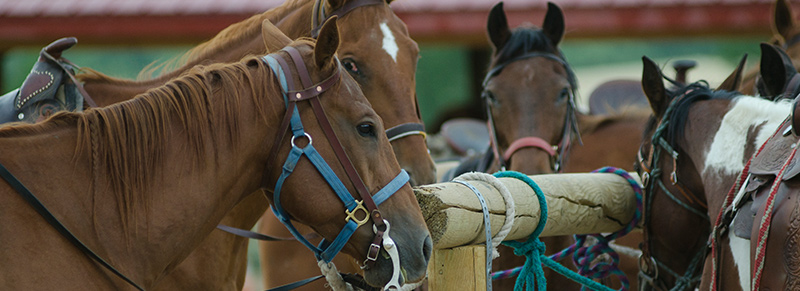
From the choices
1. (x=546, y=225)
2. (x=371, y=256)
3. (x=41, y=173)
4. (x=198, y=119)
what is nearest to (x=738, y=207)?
(x=546, y=225)

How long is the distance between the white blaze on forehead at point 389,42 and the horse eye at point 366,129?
88 centimetres

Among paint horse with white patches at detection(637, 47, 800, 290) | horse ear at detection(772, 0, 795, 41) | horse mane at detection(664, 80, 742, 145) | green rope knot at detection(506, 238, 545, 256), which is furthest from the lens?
horse ear at detection(772, 0, 795, 41)

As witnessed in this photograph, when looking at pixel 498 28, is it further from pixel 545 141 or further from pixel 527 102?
pixel 545 141

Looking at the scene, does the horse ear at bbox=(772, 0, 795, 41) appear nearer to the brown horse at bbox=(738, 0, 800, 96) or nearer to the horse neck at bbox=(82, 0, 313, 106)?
the brown horse at bbox=(738, 0, 800, 96)

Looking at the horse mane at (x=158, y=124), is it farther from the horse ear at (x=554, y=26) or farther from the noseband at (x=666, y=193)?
the horse ear at (x=554, y=26)

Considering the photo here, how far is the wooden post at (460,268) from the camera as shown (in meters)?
2.36

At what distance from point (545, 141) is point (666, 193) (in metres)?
0.79

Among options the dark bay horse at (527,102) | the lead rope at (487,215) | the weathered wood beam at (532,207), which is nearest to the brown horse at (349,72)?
the lead rope at (487,215)

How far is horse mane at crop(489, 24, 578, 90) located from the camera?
13.0 feet

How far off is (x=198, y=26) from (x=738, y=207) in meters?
7.12

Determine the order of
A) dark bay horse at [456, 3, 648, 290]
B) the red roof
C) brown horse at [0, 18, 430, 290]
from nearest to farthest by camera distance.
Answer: brown horse at [0, 18, 430, 290], dark bay horse at [456, 3, 648, 290], the red roof

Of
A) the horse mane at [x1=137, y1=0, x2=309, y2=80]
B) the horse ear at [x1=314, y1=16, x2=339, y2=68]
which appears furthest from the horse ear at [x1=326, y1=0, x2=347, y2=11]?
the horse ear at [x1=314, y1=16, x2=339, y2=68]

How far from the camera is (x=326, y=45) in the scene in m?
2.13

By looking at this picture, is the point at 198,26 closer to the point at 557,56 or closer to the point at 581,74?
the point at 557,56
